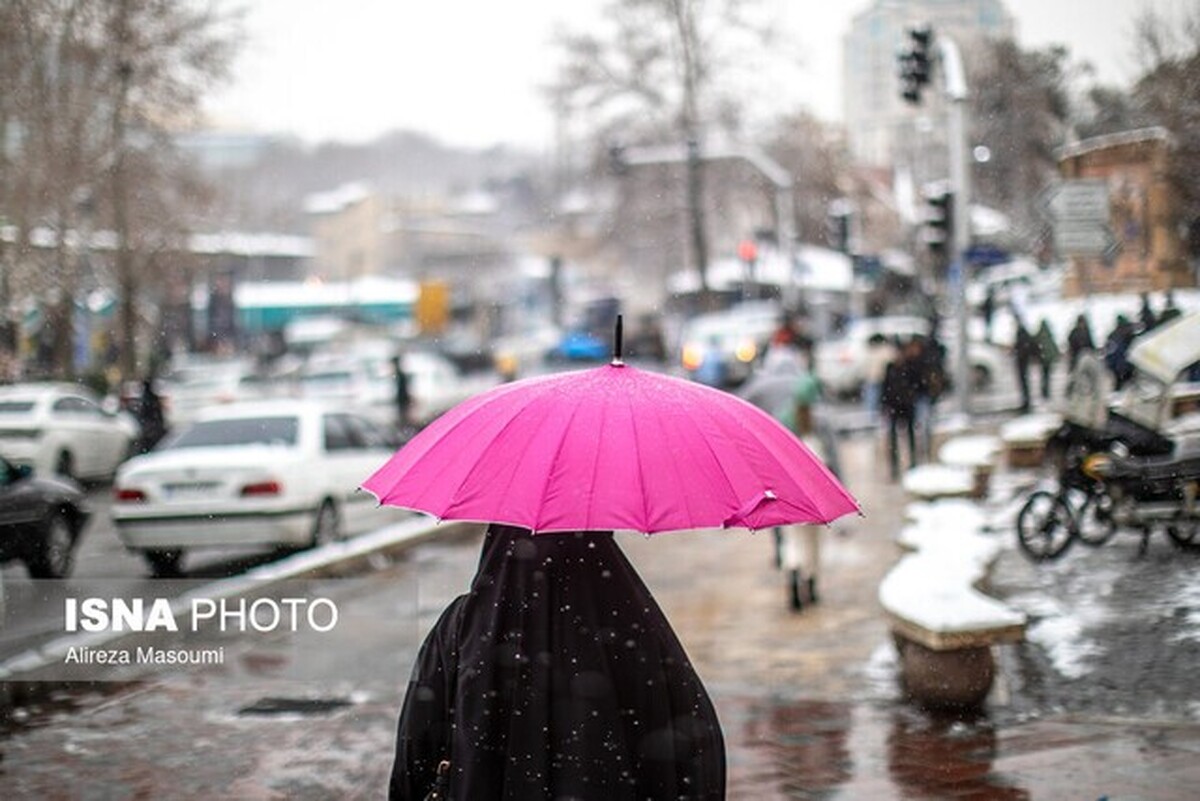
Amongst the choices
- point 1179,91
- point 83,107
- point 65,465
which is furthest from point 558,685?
point 65,465

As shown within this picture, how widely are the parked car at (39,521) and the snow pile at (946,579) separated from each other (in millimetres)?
6435

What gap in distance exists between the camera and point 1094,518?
949 centimetres

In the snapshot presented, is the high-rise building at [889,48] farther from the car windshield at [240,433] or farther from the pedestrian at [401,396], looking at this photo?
→ the pedestrian at [401,396]

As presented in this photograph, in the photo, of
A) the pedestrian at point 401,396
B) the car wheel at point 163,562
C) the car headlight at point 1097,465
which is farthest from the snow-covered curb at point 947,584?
the pedestrian at point 401,396

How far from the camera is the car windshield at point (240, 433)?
12305 millimetres

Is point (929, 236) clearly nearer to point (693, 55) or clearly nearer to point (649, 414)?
point (649, 414)

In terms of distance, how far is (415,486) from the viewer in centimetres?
350

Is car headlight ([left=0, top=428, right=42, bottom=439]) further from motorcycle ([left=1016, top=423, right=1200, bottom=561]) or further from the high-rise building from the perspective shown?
motorcycle ([left=1016, top=423, right=1200, bottom=561])

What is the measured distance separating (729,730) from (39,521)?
6.44 metres

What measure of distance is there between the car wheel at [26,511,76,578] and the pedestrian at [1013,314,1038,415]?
7.35m

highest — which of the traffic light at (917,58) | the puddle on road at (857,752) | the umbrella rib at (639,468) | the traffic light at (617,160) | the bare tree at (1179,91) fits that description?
the traffic light at (617,160)

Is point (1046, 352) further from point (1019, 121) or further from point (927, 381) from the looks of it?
point (927, 381)

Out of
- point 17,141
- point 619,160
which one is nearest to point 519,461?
point 17,141

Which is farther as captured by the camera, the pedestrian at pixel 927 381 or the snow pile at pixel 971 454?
the pedestrian at pixel 927 381
